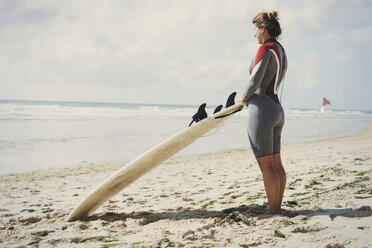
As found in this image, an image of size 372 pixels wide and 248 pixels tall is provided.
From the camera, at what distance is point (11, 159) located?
8172 mm

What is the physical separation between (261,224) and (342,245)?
0.70 m

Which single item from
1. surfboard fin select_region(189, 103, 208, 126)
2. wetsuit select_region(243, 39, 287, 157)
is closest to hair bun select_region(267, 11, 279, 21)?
wetsuit select_region(243, 39, 287, 157)

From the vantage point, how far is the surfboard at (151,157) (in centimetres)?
328

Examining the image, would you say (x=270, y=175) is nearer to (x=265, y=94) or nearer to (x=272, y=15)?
(x=265, y=94)

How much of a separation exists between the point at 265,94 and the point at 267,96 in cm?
3

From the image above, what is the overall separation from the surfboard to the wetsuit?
426 mm

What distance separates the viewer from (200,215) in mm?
3227

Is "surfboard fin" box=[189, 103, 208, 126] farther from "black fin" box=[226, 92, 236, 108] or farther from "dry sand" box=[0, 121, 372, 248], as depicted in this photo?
"dry sand" box=[0, 121, 372, 248]

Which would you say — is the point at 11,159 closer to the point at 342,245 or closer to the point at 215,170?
the point at 215,170

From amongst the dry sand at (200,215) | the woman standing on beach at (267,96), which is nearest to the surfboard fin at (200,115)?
the woman standing on beach at (267,96)

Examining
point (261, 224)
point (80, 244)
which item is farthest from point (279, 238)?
point (80, 244)

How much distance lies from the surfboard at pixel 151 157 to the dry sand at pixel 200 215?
0.18 metres

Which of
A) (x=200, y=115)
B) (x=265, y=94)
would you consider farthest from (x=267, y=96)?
(x=200, y=115)

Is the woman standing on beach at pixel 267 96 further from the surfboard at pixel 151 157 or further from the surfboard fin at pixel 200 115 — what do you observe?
the surfboard fin at pixel 200 115
